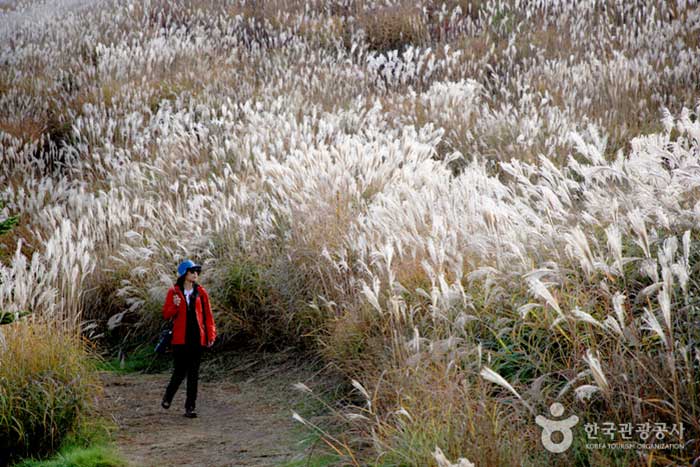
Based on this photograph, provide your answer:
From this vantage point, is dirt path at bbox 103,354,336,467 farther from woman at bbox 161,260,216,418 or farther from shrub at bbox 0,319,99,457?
shrub at bbox 0,319,99,457

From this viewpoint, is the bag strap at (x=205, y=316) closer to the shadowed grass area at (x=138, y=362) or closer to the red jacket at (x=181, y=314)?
the red jacket at (x=181, y=314)

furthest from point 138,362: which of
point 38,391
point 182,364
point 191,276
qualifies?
point 38,391

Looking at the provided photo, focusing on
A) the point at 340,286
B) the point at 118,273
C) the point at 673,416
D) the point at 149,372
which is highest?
the point at 673,416

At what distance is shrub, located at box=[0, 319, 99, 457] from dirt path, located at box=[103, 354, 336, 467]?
1.41 ft

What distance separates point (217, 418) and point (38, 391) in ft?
4.30

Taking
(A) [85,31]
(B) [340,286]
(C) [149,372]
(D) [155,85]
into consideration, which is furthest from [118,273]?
(A) [85,31]

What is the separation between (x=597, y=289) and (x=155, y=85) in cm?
1148

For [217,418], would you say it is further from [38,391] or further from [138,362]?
[138,362]

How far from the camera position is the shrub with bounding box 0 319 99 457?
452cm

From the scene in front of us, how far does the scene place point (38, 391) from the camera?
461cm

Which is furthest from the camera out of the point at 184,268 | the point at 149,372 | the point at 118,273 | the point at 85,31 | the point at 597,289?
the point at 85,31

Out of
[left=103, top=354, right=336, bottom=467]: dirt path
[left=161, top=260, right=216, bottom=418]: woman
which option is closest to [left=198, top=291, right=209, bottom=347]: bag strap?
[left=161, top=260, right=216, bottom=418]: woman

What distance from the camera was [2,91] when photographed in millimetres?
14188

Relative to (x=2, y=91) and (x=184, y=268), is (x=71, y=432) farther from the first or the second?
(x=2, y=91)
